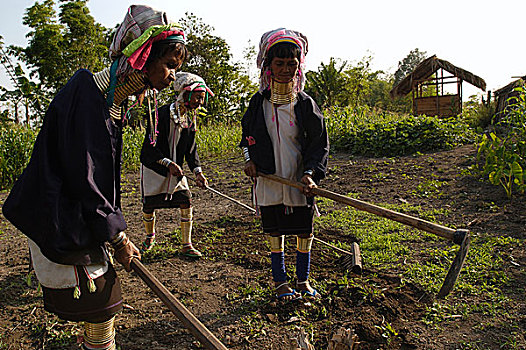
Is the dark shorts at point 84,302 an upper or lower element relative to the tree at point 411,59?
lower

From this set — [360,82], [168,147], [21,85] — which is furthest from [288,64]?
[360,82]

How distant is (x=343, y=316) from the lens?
3029mm

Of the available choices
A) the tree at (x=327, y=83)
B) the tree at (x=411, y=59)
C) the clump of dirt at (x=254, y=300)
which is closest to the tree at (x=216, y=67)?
the tree at (x=327, y=83)

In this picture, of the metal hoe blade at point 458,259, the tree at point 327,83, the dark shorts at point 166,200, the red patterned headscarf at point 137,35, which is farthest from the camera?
the tree at point 327,83

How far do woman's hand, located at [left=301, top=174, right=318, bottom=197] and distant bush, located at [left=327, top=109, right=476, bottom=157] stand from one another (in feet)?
20.6

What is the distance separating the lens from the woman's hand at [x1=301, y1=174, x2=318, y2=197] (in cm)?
300

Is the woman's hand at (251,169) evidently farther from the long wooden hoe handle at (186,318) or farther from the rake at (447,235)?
the long wooden hoe handle at (186,318)

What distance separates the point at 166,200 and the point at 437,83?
55.8 feet

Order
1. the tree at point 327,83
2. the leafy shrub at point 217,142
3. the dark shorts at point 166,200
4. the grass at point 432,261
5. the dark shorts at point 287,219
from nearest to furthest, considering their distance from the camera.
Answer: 1. the grass at point 432,261
2. the dark shorts at point 287,219
3. the dark shorts at point 166,200
4. the leafy shrub at point 217,142
5. the tree at point 327,83

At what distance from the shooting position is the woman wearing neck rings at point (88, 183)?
1675 millimetres

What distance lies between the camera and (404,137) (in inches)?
356

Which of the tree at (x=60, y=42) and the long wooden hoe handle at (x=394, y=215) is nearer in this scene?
the long wooden hoe handle at (x=394, y=215)

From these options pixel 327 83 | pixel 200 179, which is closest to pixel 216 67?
pixel 327 83

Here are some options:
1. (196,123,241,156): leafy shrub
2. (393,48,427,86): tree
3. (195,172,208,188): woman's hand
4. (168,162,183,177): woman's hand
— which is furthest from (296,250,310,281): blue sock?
(393,48,427,86): tree
